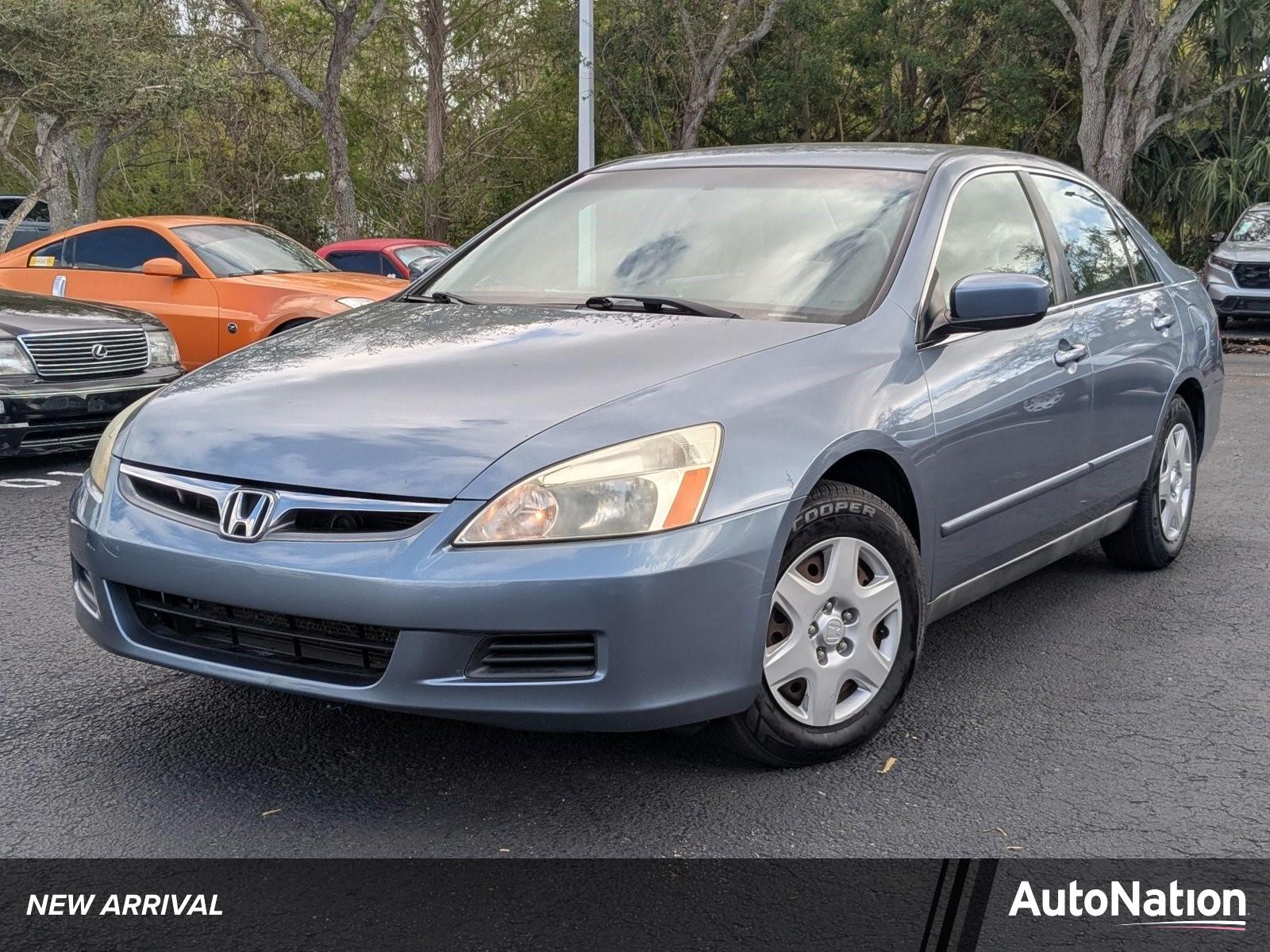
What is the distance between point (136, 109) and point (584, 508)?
18.4 m

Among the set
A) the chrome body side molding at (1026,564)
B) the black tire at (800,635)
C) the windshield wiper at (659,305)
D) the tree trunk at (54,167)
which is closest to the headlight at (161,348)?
the windshield wiper at (659,305)

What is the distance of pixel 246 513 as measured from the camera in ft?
10.3

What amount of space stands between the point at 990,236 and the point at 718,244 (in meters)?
0.91

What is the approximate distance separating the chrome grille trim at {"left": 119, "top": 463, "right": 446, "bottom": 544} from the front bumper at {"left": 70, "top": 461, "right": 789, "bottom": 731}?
0.02 metres

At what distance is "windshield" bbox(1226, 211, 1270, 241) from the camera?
57.3 ft

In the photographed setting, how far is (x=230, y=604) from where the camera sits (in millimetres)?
3123

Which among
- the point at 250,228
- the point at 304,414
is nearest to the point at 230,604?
the point at 304,414

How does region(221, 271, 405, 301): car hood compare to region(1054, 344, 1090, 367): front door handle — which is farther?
region(221, 271, 405, 301): car hood

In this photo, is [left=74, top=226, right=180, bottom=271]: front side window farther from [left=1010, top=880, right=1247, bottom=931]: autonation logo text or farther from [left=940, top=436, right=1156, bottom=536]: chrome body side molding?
[left=1010, top=880, right=1247, bottom=931]: autonation logo text

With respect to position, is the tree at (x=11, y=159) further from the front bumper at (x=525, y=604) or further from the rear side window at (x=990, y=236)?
the front bumper at (x=525, y=604)

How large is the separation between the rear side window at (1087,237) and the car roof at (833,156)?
24 cm

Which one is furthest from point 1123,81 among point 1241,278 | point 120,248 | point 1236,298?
point 120,248

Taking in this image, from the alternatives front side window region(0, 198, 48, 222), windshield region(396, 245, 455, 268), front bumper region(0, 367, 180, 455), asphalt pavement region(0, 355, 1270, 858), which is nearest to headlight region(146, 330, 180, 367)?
front bumper region(0, 367, 180, 455)

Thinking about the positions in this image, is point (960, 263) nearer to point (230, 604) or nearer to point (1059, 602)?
point (1059, 602)
